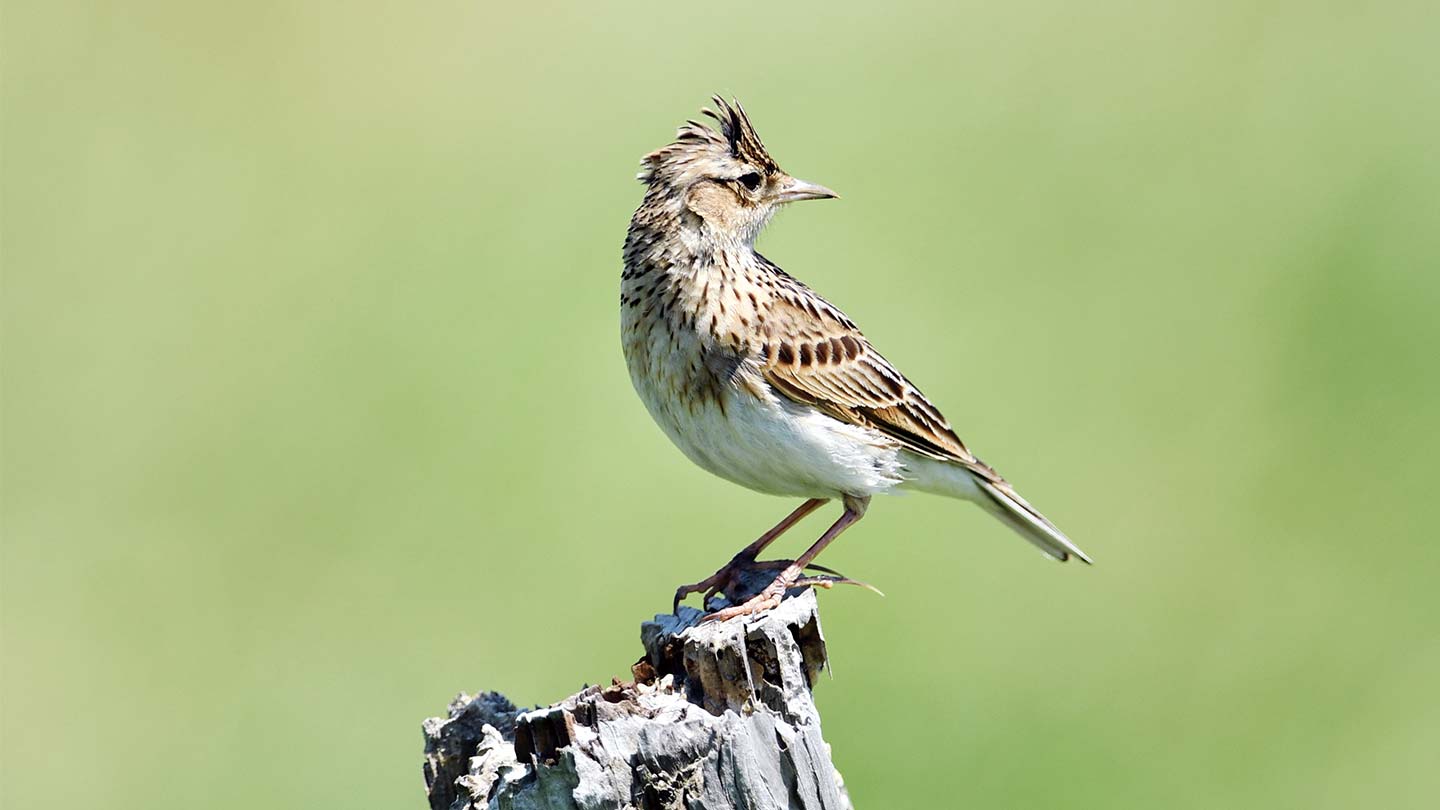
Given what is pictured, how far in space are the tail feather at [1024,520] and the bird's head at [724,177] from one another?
66.6 inches

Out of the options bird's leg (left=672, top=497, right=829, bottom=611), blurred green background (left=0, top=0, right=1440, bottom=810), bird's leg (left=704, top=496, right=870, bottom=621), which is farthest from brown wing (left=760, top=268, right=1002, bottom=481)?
blurred green background (left=0, top=0, right=1440, bottom=810)

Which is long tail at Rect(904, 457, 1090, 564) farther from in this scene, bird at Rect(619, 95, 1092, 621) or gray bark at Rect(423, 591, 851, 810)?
gray bark at Rect(423, 591, 851, 810)

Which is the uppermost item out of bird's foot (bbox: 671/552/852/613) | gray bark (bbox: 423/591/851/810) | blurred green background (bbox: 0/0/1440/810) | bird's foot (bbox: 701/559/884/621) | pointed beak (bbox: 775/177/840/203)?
blurred green background (bbox: 0/0/1440/810)

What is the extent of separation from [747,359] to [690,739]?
2555 mm

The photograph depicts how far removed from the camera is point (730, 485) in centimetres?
1375

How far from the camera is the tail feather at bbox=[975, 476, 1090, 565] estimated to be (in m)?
8.20

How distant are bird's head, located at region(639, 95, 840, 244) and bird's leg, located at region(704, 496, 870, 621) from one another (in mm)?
1284

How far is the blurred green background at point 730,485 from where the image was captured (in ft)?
38.4

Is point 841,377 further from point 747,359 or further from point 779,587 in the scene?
point 779,587

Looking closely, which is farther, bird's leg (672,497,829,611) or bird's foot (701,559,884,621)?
bird's leg (672,497,829,611)

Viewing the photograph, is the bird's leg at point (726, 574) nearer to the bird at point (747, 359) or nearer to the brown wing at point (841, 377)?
the bird at point (747, 359)

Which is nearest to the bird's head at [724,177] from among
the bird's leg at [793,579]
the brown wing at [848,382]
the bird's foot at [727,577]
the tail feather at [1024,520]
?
the brown wing at [848,382]

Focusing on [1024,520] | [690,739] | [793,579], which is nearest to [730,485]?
[1024,520]

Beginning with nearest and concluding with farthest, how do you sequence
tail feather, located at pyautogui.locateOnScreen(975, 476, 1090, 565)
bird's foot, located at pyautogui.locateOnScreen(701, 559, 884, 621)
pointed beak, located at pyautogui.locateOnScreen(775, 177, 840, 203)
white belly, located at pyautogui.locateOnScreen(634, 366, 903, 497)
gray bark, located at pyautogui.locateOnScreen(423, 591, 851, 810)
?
gray bark, located at pyautogui.locateOnScreen(423, 591, 851, 810) < bird's foot, located at pyautogui.locateOnScreen(701, 559, 884, 621) < white belly, located at pyautogui.locateOnScreen(634, 366, 903, 497) < pointed beak, located at pyautogui.locateOnScreen(775, 177, 840, 203) < tail feather, located at pyautogui.locateOnScreen(975, 476, 1090, 565)
